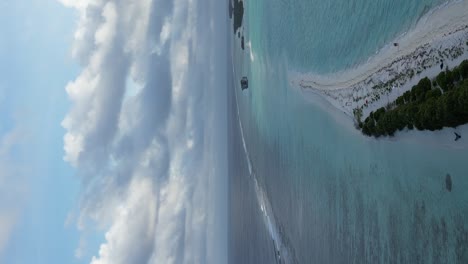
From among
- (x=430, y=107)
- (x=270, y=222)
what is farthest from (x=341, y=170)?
(x=270, y=222)

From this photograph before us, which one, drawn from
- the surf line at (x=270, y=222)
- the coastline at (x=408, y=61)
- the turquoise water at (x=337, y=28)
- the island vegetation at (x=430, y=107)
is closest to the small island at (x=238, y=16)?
the surf line at (x=270, y=222)

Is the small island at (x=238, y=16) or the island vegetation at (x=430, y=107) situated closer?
the island vegetation at (x=430, y=107)

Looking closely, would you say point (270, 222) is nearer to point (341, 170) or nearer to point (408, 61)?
point (341, 170)

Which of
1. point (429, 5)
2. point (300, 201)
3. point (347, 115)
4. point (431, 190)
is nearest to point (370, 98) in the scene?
point (347, 115)

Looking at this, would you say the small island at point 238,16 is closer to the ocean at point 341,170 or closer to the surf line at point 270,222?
the ocean at point 341,170

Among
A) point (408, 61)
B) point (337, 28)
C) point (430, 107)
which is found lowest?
point (430, 107)
